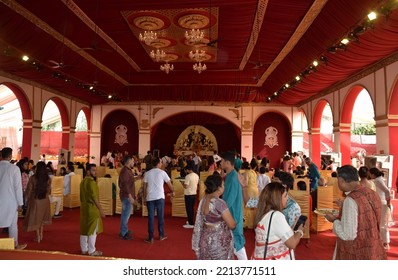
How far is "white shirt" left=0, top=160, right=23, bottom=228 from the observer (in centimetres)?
408

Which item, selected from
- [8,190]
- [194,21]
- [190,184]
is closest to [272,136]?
→ [194,21]

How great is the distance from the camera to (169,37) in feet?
32.9

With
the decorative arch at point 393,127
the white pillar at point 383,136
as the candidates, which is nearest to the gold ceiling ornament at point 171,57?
the white pillar at point 383,136

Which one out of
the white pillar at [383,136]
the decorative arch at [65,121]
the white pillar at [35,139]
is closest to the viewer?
the white pillar at [383,136]

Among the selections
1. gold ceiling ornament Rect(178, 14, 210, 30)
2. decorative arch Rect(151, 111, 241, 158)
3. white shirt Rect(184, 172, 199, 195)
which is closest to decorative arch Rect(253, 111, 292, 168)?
decorative arch Rect(151, 111, 241, 158)

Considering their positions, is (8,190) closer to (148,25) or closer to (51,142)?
(148,25)

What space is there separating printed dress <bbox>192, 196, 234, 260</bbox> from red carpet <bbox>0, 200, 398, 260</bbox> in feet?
6.25

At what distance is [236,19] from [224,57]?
11.5 feet

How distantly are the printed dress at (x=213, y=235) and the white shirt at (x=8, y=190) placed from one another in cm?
284

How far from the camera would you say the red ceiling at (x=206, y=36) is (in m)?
7.11

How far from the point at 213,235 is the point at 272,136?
1565cm

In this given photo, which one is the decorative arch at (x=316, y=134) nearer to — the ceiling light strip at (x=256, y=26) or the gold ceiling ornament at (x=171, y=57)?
→ the ceiling light strip at (x=256, y=26)
